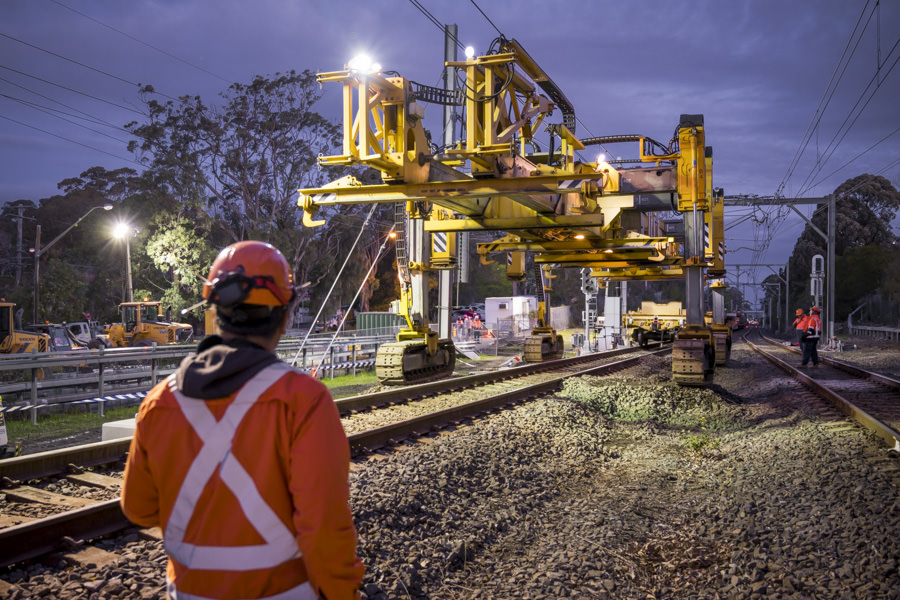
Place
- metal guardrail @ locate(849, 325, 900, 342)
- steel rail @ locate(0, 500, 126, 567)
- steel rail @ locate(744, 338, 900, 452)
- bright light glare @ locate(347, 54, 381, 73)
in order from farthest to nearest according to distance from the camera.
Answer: metal guardrail @ locate(849, 325, 900, 342), bright light glare @ locate(347, 54, 381, 73), steel rail @ locate(744, 338, 900, 452), steel rail @ locate(0, 500, 126, 567)

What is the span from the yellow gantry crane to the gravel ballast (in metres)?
3.65

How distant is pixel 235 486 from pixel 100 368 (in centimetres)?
1228

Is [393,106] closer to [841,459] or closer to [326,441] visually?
[841,459]

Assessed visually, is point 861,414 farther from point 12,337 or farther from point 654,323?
point 654,323

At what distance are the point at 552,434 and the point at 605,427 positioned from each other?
1.68m

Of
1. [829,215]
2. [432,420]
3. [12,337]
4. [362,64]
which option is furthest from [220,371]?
[829,215]

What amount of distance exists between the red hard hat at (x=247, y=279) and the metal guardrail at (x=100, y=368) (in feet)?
27.1

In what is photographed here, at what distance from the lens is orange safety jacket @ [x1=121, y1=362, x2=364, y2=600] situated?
186 centimetres

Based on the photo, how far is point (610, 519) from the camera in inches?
227

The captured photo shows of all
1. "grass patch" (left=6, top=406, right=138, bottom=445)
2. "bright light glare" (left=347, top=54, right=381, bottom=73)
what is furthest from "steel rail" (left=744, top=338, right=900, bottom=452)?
"grass patch" (left=6, top=406, right=138, bottom=445)

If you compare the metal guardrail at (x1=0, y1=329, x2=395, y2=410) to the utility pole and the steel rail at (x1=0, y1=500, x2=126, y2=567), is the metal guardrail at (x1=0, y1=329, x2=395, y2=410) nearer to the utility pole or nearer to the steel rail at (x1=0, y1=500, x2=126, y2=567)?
the steel rail at (x1=0, y1=500, x2=126, y2=567)

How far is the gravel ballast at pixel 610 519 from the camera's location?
4246mm

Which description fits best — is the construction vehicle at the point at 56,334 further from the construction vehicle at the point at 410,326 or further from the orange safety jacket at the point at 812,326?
the orange safety jacket at the point at 812,326

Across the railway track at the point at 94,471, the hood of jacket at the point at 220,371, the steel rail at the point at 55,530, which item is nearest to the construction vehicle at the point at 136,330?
the railway track at the point at 94,471
